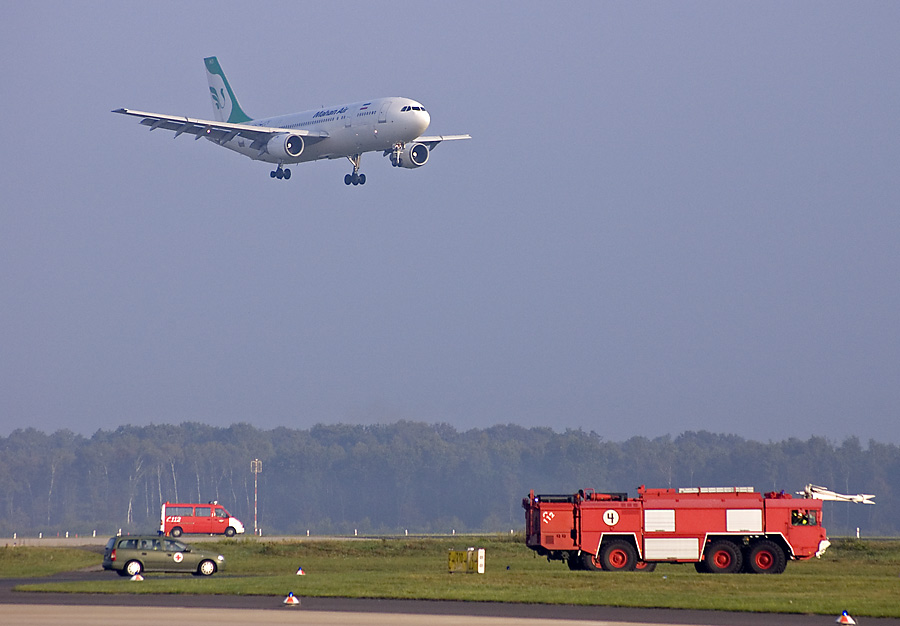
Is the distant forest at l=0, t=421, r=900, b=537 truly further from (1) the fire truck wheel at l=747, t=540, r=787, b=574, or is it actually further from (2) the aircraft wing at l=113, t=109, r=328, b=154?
(1) the fire truck wheel at l=747, t=540, r=787, b=574

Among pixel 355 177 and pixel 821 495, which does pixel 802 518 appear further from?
pixel 355 177

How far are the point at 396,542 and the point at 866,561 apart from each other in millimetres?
22311

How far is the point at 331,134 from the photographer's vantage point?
65.0 m

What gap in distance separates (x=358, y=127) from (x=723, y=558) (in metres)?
36.0

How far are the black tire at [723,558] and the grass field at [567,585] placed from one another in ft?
2.31

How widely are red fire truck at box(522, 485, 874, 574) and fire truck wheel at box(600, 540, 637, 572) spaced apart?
1.2 inches

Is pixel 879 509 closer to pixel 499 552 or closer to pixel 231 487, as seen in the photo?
pixel 231 487

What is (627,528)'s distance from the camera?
1383 inches

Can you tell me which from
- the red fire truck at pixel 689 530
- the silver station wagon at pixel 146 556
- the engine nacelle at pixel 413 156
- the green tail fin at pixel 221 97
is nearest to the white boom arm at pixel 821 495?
the red fire truck at pixel 689 530

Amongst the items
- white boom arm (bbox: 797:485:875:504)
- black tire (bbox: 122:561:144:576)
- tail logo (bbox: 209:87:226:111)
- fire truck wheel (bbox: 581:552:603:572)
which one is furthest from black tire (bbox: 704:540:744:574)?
tail logo (bbox: 209:87:226:111)

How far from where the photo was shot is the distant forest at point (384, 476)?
142 meters

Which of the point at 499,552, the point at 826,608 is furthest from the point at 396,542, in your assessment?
the point at 826,608

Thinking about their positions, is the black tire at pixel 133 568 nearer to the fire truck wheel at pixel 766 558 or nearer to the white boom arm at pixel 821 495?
the fire truck wheel at pixel 766 558

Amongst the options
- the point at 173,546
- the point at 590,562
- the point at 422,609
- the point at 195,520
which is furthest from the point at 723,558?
the point at 195,520
